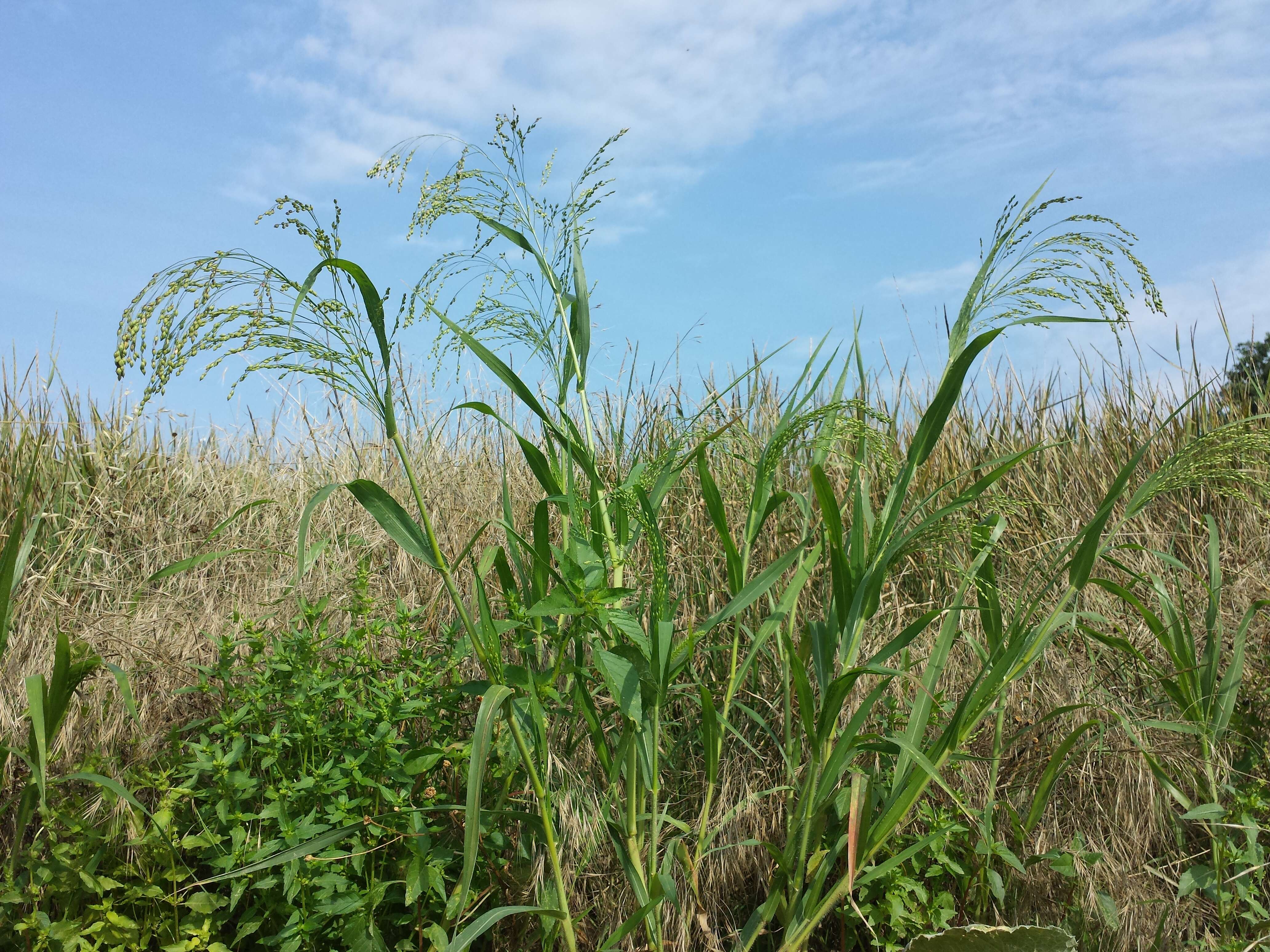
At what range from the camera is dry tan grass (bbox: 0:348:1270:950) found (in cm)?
253

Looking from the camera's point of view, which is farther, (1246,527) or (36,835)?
(1246,527)

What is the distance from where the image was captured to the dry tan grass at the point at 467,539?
99.7 inches

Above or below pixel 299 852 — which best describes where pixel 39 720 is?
above

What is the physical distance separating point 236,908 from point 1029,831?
87.8 inches

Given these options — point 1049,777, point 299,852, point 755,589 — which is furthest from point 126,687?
point 1049,777

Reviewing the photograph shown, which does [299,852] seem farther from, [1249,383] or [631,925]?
[1249,383]

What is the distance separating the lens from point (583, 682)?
1.88m

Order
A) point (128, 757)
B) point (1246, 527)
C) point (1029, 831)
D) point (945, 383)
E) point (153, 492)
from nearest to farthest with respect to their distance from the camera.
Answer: point (945, 383), point (1029, 831), point (128, 757), point (1246, 527), point (153, 492)

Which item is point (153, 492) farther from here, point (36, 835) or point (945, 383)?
point (945, 383)

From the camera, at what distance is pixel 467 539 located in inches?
156

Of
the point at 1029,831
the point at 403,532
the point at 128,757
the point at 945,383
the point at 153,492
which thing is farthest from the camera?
the point at 153,492

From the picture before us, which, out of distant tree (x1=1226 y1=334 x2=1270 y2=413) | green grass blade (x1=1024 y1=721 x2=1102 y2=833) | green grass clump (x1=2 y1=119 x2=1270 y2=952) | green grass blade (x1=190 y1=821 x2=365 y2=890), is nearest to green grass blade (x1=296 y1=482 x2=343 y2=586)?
green grass clump (x1=2 y1=119 x2=1270 y2=952)

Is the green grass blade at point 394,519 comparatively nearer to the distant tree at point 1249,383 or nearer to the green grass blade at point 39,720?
the green grass blade at point 39,720

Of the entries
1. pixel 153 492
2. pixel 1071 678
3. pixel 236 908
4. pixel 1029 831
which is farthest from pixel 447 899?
pixel 153 492
